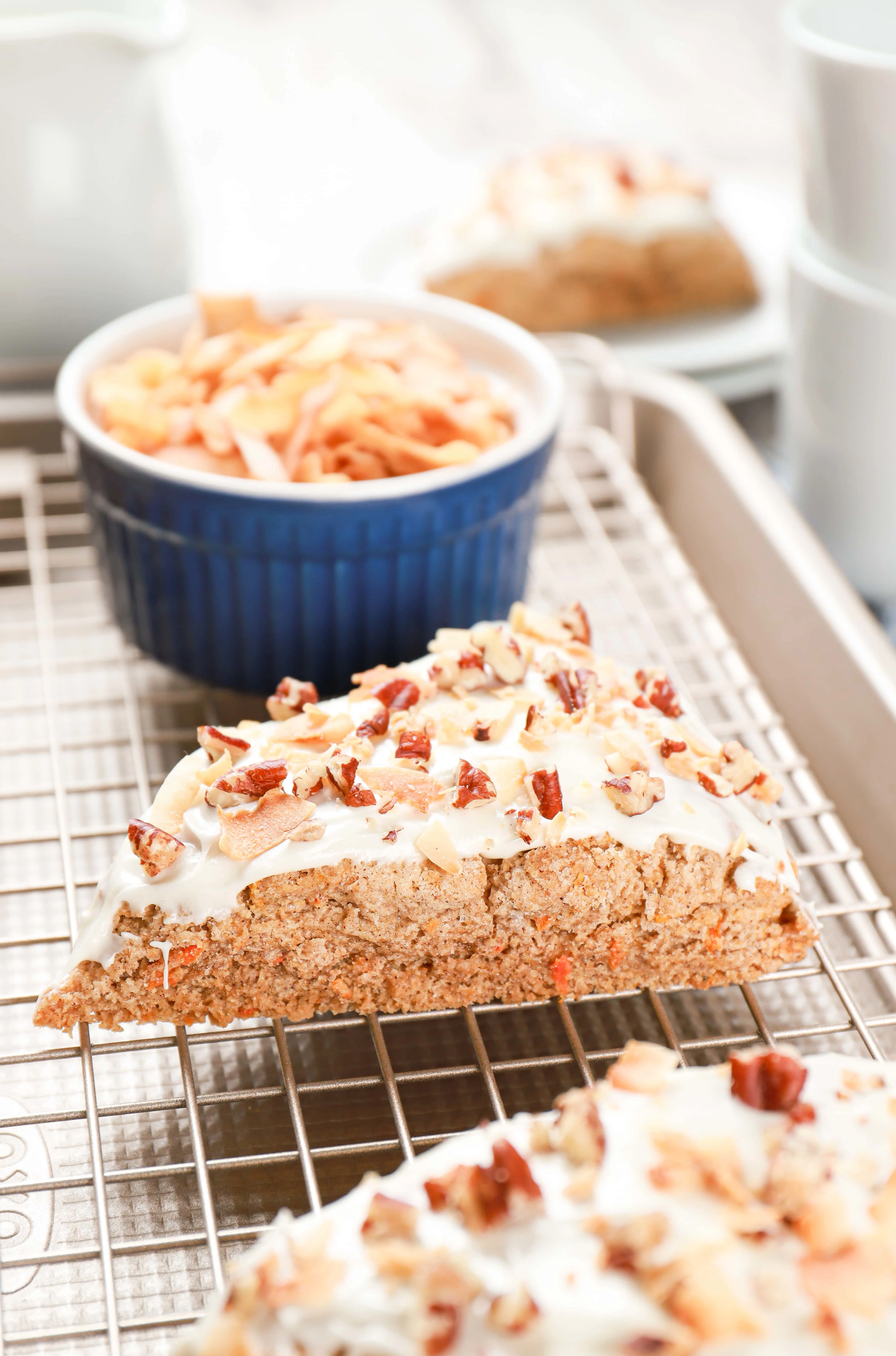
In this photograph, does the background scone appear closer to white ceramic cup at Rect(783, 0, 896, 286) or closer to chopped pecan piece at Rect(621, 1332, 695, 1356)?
white ceramic cup at Rect(783, 0, 896, 286)

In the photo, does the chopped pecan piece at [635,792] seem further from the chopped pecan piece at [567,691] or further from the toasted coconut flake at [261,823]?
the toasted coconut flake at [261,823]

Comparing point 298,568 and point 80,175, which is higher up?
point 80,175

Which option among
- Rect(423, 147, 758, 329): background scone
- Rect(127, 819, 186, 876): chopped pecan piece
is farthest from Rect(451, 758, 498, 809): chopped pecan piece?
Rect(423, 147, 758, 329): background scone

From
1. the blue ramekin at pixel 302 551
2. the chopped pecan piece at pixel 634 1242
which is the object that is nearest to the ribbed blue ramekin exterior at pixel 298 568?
the blue ramekin at pixel 302 551

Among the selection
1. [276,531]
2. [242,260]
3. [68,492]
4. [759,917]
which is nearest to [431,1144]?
[759,917]

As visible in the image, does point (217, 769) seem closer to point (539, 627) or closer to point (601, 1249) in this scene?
point (539, 627)

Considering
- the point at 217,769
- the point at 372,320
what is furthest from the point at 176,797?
the point at 372,320

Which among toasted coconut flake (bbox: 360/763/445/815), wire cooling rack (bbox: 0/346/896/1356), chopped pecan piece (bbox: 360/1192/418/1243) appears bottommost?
wire cooling rack (bbox: 0/346/896/1356)
